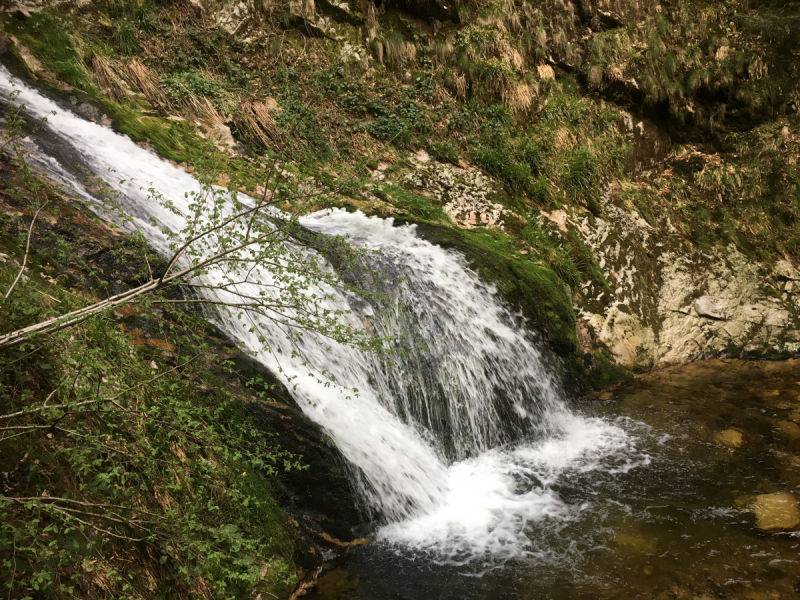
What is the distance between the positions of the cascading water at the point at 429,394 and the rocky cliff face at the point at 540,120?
0.81 metres

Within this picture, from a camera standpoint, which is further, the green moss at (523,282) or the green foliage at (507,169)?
the green foliage at (507,169)

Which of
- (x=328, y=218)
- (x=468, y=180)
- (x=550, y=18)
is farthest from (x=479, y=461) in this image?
(x=550, y=18)

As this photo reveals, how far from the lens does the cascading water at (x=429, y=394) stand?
4715mm

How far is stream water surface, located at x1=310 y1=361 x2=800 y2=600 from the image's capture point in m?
3.84

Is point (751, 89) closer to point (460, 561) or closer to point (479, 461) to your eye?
point (479, 461)

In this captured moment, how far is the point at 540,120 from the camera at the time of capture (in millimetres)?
10250

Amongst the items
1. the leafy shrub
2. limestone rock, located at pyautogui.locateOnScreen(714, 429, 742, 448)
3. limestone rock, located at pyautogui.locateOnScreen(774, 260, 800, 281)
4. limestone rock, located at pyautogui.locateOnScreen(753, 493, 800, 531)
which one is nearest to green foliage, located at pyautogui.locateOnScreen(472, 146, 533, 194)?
the leafy shrub

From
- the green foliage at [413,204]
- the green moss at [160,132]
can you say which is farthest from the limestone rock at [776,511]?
the green moss at [160,132]

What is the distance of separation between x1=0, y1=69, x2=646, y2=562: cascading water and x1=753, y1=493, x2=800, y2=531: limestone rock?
1176 mm

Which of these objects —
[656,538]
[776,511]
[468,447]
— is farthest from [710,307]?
[656,538]

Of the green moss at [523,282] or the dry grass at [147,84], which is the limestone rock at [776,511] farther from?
the dry grass at [147,84]

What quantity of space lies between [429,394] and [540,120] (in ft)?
22.3

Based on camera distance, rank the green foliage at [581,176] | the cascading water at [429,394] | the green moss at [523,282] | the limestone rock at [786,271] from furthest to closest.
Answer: the green foliage at [581,176], the limestone rock at [786,271], the green moss at [523,282], the cascading water at [429,394]

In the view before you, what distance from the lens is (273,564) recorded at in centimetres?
266
